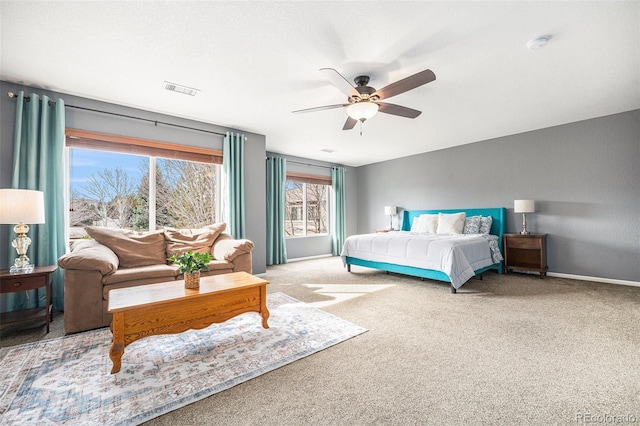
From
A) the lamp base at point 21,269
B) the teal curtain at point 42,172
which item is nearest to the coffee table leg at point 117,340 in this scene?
the lamp base at point 21,269

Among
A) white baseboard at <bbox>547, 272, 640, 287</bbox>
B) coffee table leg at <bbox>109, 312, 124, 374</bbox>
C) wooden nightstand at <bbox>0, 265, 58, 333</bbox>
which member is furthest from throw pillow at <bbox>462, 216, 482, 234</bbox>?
wooden nightstand at <bbox>0, 265, 58, 333</bbox>

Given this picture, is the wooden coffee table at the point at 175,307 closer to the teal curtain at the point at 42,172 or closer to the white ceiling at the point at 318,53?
the teal curtain at the point at 42,172

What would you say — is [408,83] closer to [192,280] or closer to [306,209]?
[192,280]

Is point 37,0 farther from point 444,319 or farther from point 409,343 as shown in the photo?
point 444,319

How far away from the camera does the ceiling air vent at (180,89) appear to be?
127 inches

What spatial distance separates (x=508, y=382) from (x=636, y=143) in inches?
177

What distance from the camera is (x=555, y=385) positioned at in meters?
1.75

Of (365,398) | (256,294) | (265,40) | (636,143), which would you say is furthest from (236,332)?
(636,143)

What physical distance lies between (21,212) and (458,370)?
388 centimetres

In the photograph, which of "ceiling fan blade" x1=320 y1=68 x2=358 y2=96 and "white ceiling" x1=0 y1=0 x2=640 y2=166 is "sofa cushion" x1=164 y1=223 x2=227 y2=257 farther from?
"ceiling fan blade" x1=320 y1=68 x2=358 y2=96

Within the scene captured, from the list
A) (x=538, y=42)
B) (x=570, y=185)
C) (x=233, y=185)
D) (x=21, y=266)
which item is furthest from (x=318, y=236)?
(x=538, y=42)

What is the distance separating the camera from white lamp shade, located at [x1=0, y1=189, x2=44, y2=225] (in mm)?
A: 2550

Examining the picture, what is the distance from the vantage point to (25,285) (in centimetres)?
257

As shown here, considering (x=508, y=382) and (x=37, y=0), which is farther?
(x=37, y=0)
